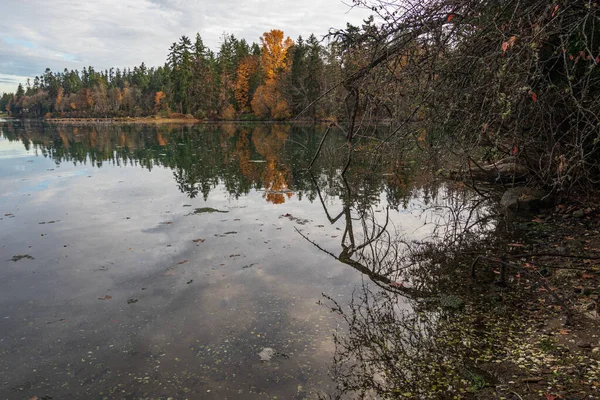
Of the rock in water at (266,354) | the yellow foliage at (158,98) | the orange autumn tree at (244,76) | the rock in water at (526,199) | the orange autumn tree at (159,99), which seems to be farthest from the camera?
the yellow foliage at (158,98)

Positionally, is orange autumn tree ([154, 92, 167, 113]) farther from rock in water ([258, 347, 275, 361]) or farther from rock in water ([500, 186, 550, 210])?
rock in water ([258, 347, 275, 361])

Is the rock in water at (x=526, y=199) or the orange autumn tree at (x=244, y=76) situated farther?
the orange autumn tree at (x=244, y=76)

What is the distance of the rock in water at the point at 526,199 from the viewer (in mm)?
8477

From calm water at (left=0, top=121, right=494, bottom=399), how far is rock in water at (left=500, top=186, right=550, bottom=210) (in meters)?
1.46

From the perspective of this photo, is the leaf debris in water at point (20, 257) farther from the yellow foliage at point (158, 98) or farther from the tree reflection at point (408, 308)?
the yellow foliage at point (158, 98)

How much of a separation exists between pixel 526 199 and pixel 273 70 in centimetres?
5222

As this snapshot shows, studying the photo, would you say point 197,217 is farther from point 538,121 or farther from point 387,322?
point 538,121

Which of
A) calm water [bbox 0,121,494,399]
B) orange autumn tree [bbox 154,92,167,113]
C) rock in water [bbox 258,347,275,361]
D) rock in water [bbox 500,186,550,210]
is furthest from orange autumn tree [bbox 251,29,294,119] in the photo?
rock in water [bbox 258,347,275,361]

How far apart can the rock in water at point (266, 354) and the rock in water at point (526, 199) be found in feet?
22.9

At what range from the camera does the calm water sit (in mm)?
3580

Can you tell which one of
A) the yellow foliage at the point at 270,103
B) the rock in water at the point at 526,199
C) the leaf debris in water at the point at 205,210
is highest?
the yellow foliage at the point at 270,103

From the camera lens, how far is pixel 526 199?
8.51 meters

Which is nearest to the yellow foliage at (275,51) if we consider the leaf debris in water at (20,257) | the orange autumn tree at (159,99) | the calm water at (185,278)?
the orange autumn tree at (159,99)

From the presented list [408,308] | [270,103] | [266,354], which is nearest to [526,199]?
[408,308]
